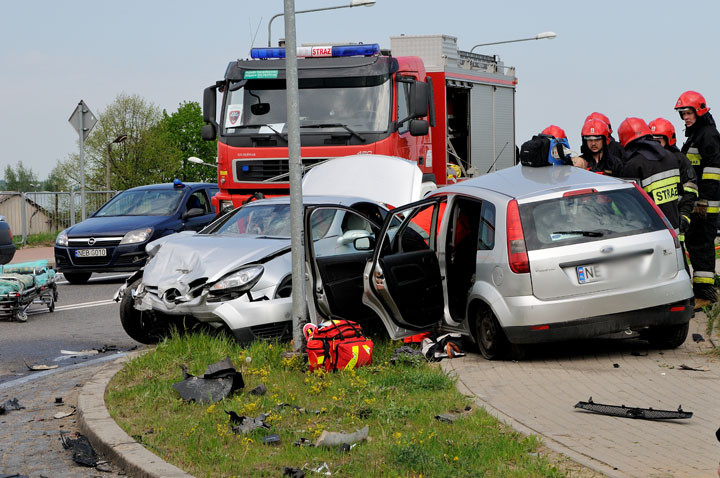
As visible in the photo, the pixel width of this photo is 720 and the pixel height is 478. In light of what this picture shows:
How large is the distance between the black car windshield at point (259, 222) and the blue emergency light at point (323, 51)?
15.9 feet

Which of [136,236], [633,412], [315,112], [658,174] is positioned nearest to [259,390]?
[633,412]

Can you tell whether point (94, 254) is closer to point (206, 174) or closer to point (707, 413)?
point (707, 413)

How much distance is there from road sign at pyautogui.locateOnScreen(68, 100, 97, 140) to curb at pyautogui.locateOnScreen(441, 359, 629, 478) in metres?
16.7

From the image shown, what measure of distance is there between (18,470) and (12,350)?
15.5ft

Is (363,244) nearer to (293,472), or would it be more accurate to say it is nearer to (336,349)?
(336,349)

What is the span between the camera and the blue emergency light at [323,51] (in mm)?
14961

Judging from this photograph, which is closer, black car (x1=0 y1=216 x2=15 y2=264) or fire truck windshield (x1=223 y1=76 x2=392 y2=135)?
black car (x1=0 y1=216 x2=15 y2=264)

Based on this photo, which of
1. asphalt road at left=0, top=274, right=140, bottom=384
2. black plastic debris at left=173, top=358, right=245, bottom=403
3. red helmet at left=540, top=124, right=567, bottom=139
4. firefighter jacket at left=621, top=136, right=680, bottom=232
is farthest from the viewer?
red helmet at left=540, top=124, right=567, bottom=139

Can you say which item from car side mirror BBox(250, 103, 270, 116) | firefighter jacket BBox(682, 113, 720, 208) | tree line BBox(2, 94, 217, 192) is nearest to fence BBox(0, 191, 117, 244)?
car side mirror BBox(250, 103, 270, 116)

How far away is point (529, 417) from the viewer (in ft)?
20.1

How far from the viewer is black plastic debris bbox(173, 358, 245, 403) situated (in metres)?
6.90

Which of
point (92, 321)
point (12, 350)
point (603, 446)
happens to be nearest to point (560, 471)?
point (603, 446)

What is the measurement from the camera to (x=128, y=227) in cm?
1680

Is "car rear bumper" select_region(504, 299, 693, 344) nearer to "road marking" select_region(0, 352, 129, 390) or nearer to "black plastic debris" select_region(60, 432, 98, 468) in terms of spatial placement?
"black plastic debris" select_region(60, 432, 98, 468)
